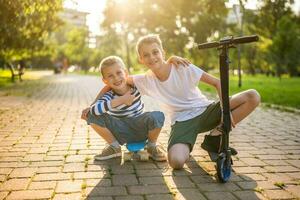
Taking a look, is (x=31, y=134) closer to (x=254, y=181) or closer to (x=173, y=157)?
(x=173, y=157)

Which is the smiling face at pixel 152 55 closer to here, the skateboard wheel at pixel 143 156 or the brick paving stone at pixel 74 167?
the skateboard wheel at pixel 143 156

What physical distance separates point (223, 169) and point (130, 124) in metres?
1.49

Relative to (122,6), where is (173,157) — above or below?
below

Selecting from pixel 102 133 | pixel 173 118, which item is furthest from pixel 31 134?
pixel 173 118

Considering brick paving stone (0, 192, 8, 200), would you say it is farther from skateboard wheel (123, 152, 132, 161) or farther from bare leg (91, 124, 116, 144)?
skateboard wheel (123, 152, 132, 161)

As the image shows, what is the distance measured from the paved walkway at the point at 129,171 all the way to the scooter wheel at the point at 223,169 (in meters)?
0.08

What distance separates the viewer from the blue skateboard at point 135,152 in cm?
520

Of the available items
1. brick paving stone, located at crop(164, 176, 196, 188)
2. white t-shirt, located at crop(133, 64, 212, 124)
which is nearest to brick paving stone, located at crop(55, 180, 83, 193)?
brick paving stone, located at crop(164, 176, 196, 188)

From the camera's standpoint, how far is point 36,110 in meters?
11.0

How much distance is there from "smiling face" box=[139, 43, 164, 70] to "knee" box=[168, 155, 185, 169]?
43.8 inches

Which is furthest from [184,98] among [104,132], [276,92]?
[276,92]

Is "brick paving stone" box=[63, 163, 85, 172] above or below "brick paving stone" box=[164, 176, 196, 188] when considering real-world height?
above

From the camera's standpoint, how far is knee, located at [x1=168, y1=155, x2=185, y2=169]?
4688 mm

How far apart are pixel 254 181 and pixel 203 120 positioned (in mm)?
1081
